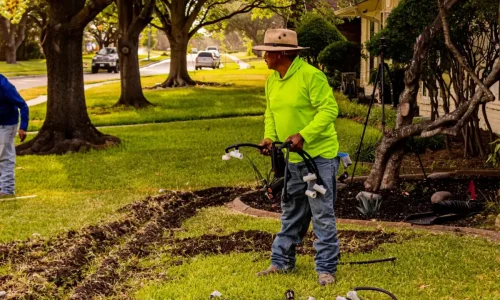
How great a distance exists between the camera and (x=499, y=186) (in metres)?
10.4

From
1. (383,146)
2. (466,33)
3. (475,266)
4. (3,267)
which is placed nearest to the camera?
(475,266)

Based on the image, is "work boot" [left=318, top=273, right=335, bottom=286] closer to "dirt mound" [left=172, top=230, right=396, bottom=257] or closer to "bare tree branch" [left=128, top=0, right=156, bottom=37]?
"dirt mound" [left=172, top=230, right=396, bottom=257]

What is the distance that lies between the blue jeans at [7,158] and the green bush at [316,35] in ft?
66.9

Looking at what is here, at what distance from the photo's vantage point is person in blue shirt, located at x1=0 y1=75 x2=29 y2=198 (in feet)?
34.9

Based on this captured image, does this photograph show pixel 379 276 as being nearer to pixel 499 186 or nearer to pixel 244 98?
pixel 499 186

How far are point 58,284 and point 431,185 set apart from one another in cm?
Result: 551

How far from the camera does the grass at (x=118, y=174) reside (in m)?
9.34

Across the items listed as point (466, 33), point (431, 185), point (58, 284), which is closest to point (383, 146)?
Answer: point (431, 185)

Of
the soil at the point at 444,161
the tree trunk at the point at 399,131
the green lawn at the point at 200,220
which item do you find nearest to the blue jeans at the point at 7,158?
the green lawn at the point at 200,220

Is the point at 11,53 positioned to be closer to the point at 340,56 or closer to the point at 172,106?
the point at 172,106

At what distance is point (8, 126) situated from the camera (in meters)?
10.8

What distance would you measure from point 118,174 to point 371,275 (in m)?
7.34

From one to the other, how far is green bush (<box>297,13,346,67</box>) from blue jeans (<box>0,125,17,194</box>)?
66.9 ft

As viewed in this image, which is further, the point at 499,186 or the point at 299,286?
the point at 499,186
